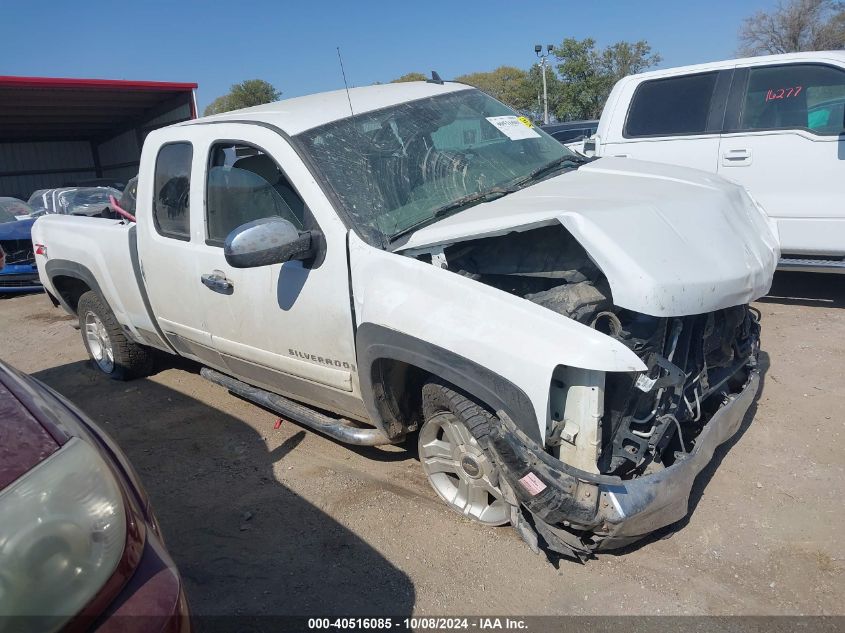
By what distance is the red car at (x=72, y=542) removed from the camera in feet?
4.71

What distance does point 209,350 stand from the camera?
411 cm

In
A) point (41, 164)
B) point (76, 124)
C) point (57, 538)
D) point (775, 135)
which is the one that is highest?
point (76, 124)

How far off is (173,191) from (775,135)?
482 cm

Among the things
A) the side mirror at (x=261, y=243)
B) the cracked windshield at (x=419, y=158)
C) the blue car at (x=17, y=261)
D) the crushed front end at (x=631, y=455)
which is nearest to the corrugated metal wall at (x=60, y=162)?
the blue car at (x=17, y=261)

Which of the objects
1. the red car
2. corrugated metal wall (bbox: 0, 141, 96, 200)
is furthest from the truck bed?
corrugated metal wall (bbox: 0, 141, 96, 200)

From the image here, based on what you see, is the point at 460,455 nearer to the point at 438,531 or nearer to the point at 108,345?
the point at 438,531

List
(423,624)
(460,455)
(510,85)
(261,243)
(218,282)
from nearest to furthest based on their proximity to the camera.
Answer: (423,624) → (261,243) → (460,455) → (218,282) → (510,85)

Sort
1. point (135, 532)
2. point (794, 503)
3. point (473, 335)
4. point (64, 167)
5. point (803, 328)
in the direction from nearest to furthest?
point (135, 532) → point (473, 335) → point (794, 503) → point (803, 328) → point (64, 167)

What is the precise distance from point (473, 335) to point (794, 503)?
181 centimetres

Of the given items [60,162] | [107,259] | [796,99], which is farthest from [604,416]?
[60,162]

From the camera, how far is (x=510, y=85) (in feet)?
153

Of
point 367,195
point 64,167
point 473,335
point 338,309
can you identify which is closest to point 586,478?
point 473,335

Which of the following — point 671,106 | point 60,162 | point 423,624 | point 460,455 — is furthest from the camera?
point 60,162

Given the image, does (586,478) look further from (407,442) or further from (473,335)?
(407,442)
